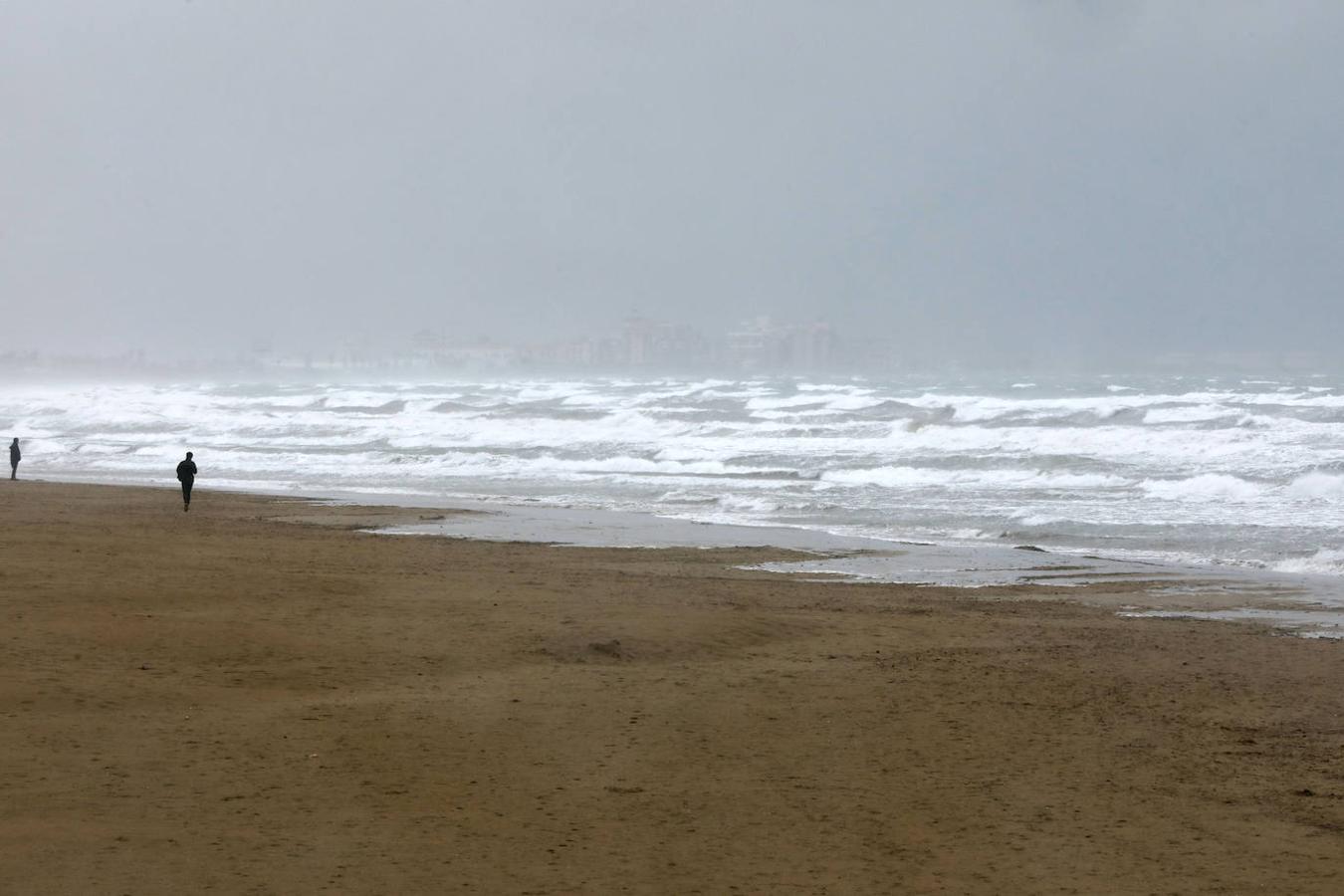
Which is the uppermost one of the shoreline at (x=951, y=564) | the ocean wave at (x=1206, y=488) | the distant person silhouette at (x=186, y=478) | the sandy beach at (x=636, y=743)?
the ocean wave at (x=1206, y=488)

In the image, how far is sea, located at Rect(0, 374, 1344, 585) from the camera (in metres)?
20.5

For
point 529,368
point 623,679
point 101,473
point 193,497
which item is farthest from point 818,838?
point 529,368

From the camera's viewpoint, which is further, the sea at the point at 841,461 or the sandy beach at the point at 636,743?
the sea at the point at 841,461

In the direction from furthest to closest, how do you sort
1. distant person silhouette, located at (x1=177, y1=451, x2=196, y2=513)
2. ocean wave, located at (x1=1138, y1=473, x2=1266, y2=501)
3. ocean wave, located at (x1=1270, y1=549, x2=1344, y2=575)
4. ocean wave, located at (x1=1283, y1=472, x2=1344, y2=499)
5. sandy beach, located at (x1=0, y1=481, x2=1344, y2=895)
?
1. ocean wave, located at (x1=1138, y1=473, x2=1266, y2=501)
2. ocean wave, located at (x1=1283, y1=472, x2=1344, y2=499)
3. distant person silhouette, located at (x1=177, y1=451, x2=196, y2=513)
4. ocean wave, located at (x1=1270, y1=549, x2=1344, y2=575)
5. sandy beach, located at (x1=0, y1=481, x2=1344, y2=895)

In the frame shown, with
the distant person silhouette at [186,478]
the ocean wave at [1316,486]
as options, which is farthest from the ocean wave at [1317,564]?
the distant person silhouette at [186,478]

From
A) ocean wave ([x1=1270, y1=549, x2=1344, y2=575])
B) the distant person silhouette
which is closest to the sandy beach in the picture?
ocean wave ([x1=1270, y1=549, x2=1344, y2=575])

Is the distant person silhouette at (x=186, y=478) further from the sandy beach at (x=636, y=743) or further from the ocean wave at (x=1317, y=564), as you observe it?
the ocean wave at (x=1317, y=564)

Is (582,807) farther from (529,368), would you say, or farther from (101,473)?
(529,368)

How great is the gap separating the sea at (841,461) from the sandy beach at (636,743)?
299 inches

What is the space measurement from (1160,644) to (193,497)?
1827cm

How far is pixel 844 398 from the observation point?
65812 millimetres

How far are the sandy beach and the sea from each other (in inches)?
299

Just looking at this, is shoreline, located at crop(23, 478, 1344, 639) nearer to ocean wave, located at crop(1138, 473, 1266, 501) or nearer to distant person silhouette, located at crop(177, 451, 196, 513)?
distant person silhouette, located at crop(177, 451, 196, 513)

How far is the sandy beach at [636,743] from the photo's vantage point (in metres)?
5.36
